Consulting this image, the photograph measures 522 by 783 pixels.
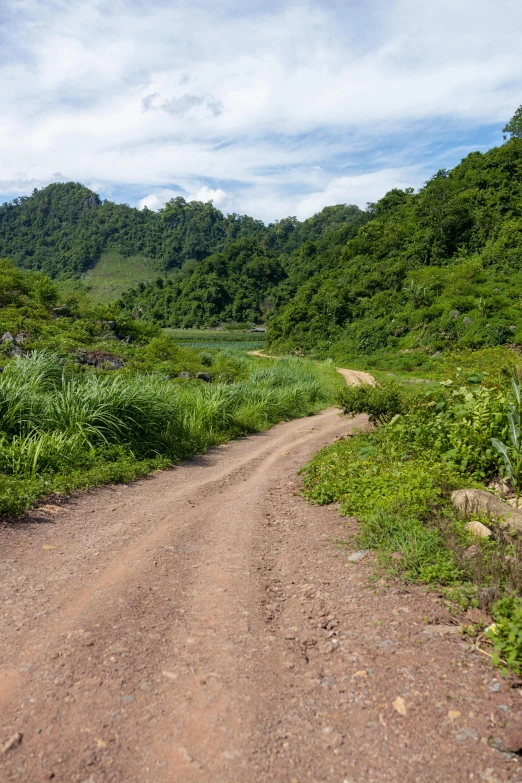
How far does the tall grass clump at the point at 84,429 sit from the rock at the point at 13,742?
3204 millimetres

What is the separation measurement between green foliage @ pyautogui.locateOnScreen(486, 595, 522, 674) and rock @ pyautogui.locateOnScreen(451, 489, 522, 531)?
1491 mm

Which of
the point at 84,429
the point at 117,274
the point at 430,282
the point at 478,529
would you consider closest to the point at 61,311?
the point at 84,429

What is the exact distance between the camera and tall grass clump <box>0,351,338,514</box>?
6250mm

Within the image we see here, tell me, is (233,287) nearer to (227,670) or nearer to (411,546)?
(411,546)

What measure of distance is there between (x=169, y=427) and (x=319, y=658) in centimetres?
664

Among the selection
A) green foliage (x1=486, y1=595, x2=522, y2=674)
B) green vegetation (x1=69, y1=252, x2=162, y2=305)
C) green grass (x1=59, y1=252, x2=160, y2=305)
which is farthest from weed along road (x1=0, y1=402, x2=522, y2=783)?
green grass (x1=59, y1=252, x2=160, y2=305)

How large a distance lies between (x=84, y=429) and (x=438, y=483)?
475 centimetres

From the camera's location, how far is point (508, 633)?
2.85 meters

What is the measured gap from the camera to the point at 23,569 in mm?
4062

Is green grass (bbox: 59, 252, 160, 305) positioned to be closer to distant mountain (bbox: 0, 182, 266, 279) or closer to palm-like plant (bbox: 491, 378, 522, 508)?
distant mountain (bbox: 0, 182, 266, 279)

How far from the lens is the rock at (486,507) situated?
4477mm

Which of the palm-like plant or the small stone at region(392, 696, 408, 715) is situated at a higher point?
the palm-like plant

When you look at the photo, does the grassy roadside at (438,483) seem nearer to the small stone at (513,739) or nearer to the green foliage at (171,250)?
the small stone at (513,739)

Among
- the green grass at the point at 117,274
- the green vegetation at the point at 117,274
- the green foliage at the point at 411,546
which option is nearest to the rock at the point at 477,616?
the green foliage at the point at 411,546
